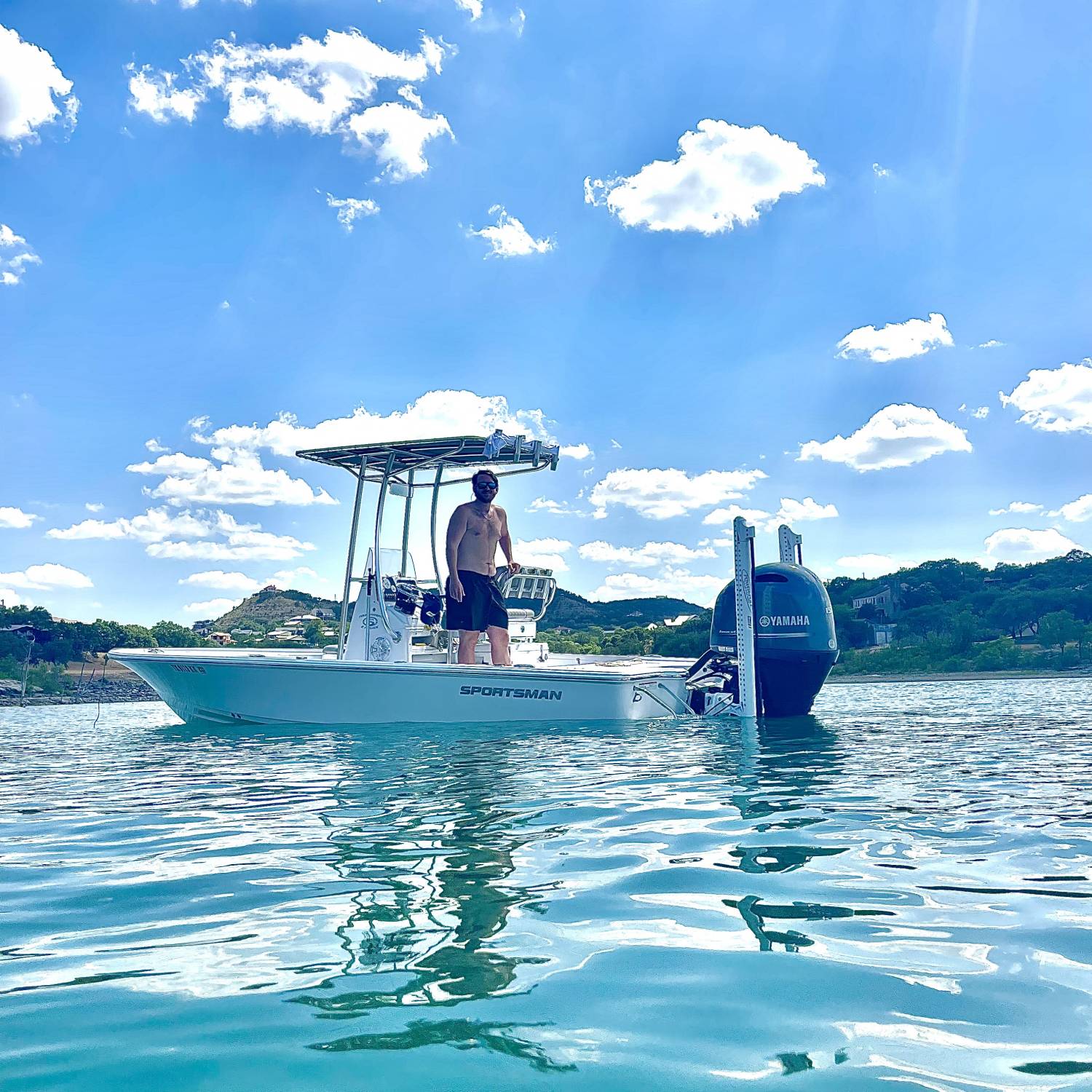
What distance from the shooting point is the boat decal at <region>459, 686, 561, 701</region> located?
41.4 feet

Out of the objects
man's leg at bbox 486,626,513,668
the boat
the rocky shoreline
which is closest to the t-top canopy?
the boat

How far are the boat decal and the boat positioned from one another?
0.02m

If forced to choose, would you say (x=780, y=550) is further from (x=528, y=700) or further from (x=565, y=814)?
(x=565, y=814)

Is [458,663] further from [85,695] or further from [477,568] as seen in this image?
[85,695]

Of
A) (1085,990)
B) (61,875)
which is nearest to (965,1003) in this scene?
(1085,990)

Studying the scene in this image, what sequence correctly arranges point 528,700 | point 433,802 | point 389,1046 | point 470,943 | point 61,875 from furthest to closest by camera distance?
point 528,700 → point 433,802 → point 61,875 → point 470,943 → point 389,1046

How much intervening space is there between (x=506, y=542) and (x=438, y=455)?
6.42 ft

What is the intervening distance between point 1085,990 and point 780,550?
12.4 meters

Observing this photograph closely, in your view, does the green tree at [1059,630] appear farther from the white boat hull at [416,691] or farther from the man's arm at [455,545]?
the man's arm at [455,545]

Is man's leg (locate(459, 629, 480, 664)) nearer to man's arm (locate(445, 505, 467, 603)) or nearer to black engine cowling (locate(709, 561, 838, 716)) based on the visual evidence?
man's arm (locate(445, 505, 467, 603))

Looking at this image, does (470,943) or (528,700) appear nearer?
(470,943)

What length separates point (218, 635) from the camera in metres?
34.9

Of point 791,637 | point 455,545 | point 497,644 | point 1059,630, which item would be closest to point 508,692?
point 497,644

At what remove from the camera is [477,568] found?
13.1 metres
